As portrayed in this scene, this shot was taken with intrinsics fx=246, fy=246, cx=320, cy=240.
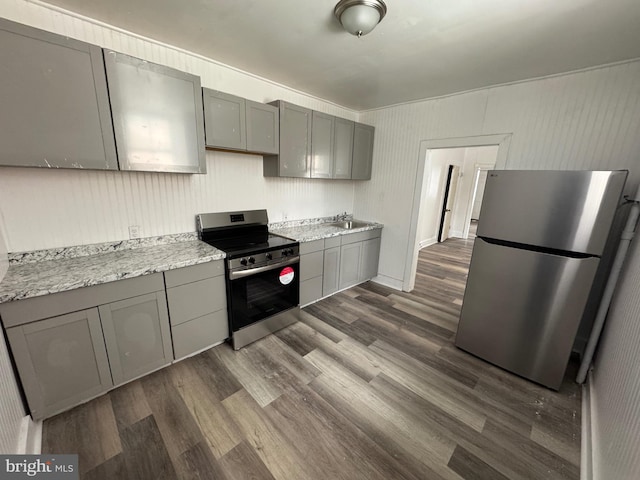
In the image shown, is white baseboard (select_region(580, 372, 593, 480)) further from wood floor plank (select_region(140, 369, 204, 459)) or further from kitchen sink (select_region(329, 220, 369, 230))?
kitchen sink (select_region(329, 220, 369, 230))

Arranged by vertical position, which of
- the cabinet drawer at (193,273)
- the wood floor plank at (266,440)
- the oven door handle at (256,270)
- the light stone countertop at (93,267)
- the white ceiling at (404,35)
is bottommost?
the wood floor plank at (266,440)

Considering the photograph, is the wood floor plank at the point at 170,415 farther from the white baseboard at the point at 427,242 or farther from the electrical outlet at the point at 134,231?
the white baseboard at the point at 427,242

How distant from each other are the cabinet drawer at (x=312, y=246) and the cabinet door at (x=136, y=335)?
139cm

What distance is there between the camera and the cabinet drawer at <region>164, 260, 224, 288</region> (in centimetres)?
188

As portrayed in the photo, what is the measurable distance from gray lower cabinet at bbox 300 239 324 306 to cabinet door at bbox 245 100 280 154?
110cm

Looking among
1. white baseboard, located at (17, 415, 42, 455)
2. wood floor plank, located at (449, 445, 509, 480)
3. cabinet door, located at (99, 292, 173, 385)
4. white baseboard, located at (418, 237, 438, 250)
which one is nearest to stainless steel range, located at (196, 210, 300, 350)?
cabinet door, located at (99, 292, 173, 385)

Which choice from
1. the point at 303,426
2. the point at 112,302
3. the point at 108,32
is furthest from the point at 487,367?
the point at 108,32

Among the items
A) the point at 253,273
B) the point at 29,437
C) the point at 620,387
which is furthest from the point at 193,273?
the point at 620,387

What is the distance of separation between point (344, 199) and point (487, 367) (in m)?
2.78

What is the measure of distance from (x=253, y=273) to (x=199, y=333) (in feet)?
2.22

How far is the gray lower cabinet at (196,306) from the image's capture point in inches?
76.2

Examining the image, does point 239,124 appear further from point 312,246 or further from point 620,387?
point 620,387

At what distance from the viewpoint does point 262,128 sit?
249cm

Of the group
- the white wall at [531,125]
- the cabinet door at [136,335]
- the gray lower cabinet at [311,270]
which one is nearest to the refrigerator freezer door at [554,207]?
the white wall at [531,125]
